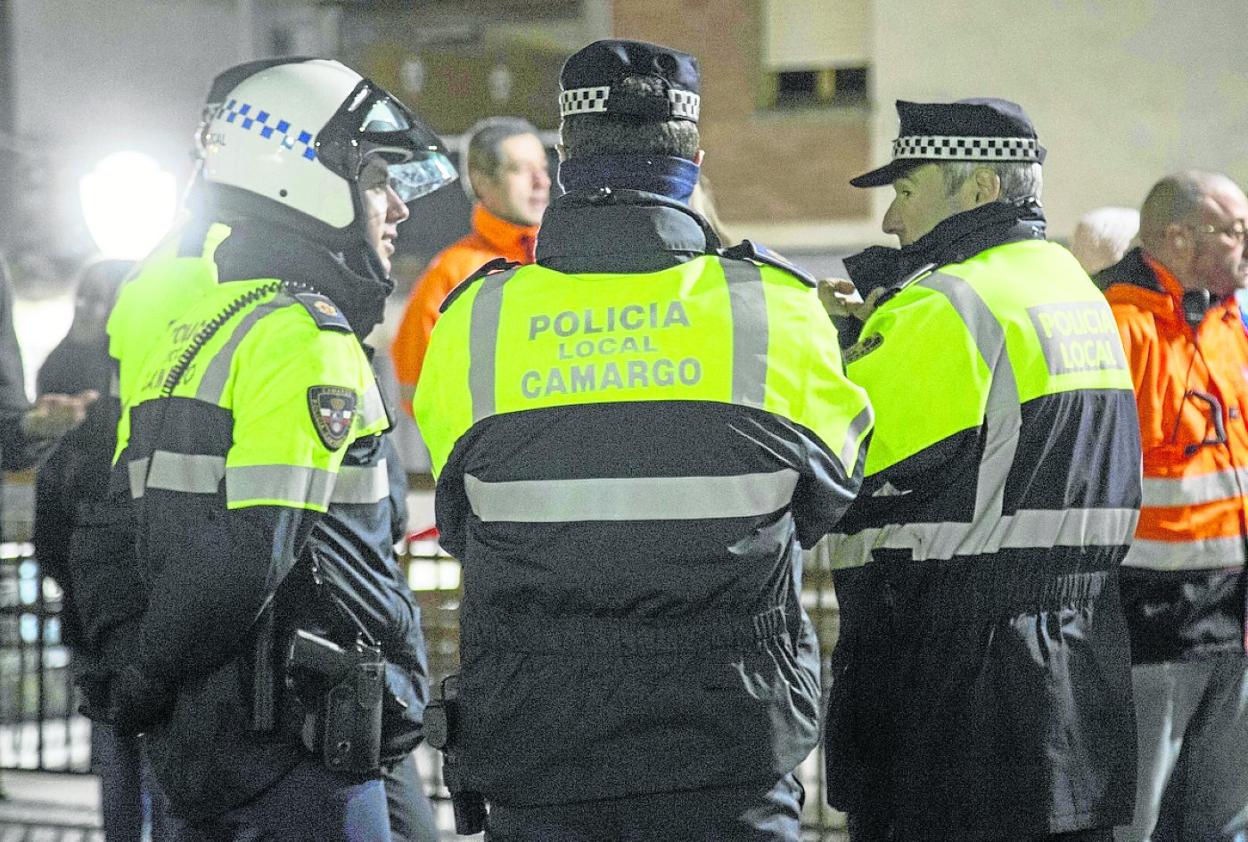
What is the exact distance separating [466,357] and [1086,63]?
46.4 feet

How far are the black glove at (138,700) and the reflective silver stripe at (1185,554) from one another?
2700 millimetres

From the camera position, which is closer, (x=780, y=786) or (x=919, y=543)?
(x=780, y=786)

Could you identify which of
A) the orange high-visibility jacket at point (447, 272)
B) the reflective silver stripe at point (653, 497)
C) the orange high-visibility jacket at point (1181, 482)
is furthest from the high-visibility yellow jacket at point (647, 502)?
the orange high-visibility jacket at point (447, 272)

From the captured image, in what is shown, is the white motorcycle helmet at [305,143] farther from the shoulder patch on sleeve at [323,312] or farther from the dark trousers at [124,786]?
the dark trousers at [124,786]

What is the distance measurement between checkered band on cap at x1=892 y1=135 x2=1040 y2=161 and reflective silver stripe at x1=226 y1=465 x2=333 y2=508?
5.22ft

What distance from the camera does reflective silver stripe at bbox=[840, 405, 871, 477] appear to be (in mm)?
3061

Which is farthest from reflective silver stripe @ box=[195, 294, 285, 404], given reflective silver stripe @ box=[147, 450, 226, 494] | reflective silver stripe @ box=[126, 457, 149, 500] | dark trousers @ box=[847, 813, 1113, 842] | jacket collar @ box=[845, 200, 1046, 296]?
dark trousers @ box=[847, 813, 1113, 842]

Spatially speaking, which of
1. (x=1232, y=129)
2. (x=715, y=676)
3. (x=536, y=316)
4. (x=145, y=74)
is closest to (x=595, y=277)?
(x=536, y=316)

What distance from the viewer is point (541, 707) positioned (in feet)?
9.81

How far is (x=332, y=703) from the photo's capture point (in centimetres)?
347

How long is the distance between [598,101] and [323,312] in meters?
0.76

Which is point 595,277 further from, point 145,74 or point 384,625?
point 145,74

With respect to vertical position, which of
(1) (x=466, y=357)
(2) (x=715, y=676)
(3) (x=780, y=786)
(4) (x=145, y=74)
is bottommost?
(3) (x=780, y=786)

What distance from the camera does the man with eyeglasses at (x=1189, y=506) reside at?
15.9 feet
